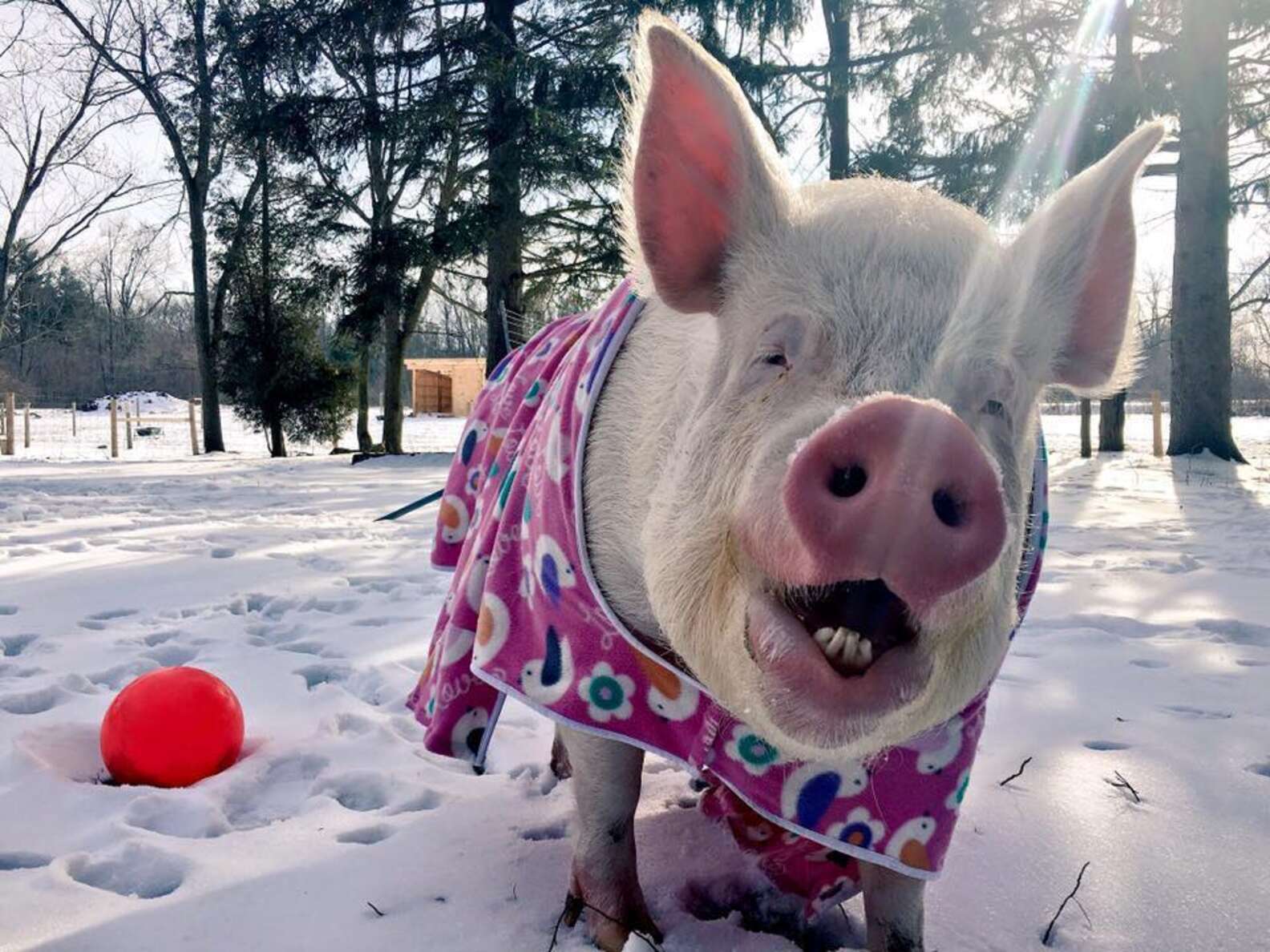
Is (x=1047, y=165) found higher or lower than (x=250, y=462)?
higher

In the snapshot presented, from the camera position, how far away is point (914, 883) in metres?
1.60

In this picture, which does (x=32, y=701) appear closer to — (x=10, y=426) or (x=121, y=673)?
(x=121, y=673)

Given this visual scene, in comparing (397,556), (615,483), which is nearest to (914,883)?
(615,483)

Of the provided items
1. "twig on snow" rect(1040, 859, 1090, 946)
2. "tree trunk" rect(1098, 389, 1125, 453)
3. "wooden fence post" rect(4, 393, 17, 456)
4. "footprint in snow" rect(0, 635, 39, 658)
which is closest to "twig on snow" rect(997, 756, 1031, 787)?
"twig on snow" rect(1040, 859, 1090, 946)

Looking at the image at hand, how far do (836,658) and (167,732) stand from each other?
1.79 meters

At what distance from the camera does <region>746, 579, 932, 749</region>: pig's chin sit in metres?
1.18

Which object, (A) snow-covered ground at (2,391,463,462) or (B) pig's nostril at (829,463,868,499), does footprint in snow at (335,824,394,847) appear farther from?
(A) snow-covered ground at (2,391,463,462)

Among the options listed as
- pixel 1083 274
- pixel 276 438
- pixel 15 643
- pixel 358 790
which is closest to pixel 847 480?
pixel 1083 274

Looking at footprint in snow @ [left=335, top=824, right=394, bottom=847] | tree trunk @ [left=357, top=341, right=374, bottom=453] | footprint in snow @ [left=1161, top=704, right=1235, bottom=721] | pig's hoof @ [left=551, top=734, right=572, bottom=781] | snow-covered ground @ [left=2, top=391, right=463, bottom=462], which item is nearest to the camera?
footprint in snow @ [left=335, top=824, right=394, bottom=847]

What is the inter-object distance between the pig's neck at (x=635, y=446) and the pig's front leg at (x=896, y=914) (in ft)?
1.89

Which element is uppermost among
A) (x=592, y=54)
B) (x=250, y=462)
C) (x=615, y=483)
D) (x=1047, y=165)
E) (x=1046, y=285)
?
(x=592, y=54)

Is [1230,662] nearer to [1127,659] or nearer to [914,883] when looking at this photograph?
[1127,659]

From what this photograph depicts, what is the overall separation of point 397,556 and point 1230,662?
13.7 ft

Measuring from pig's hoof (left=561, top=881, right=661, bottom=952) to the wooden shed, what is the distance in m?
49.3
